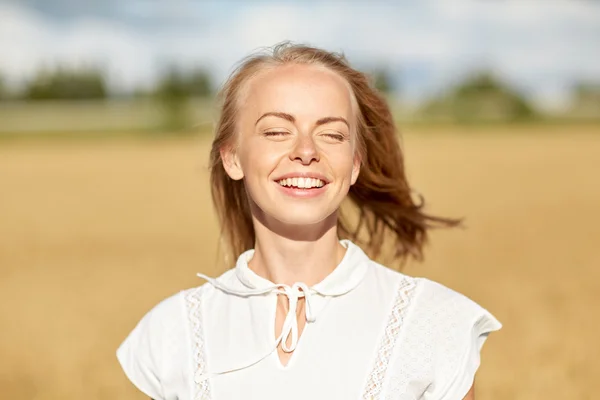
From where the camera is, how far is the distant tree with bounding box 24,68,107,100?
7731 cm

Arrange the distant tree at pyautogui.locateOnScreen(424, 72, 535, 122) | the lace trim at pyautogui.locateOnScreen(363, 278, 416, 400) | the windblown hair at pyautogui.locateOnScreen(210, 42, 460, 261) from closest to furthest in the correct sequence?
the lace trim at pyautogui.locateOnScreen(363, 278, 416, 400)
the windblown hair at pyautogui.locateOnScreen(210, 42, 460, 261)
the distant tree at pyautogui.locateOnScreen(424, 72, 535, 122)

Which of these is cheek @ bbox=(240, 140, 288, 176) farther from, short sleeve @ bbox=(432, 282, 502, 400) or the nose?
short sleeve @ bbox=(432, 282, 502, 400)

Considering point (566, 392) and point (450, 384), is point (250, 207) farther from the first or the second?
point (566, 392)

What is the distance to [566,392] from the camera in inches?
279

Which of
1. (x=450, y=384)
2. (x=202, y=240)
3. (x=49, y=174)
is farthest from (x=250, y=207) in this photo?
(x=49, y=174)

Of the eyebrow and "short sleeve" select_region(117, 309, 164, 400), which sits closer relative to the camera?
the eyebrow

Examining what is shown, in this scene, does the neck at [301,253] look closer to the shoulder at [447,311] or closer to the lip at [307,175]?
the lip at [307,175]

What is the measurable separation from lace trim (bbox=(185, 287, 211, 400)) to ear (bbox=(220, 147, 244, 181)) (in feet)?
1.45

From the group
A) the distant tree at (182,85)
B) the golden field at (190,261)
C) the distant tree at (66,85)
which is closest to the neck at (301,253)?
the golden field at (190,261)

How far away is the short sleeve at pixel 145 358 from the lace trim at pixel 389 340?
0.76 metres

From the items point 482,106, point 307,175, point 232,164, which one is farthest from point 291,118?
point 482,106

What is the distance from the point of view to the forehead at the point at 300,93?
337cm

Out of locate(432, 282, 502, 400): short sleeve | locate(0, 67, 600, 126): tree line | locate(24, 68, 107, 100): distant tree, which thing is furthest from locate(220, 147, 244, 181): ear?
locate(24, 68, 107, 100): distant tree

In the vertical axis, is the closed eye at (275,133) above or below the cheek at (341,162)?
above
